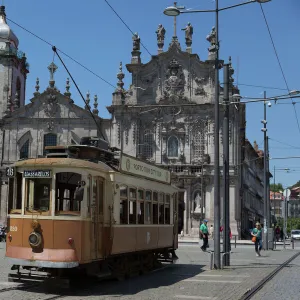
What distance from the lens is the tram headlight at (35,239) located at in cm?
1315

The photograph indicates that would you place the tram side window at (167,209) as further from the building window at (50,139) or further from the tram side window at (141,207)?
the building window at (50,139)

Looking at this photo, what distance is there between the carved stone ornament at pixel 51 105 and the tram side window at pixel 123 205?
41.6 meters

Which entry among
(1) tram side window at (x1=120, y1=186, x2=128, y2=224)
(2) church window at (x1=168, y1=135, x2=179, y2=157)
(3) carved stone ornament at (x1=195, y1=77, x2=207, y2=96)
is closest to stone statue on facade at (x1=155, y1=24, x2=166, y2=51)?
(3) carved stone ornament at (x1=195, y1=77, x2=207, y2=96)

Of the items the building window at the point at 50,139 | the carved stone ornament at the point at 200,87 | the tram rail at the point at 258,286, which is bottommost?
the tram rail at the point at 258,286

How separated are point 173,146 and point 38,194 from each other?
4137cm

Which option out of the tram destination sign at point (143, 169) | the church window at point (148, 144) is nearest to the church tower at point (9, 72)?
the church window at point (148, 144)

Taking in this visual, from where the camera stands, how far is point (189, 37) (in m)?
56.0

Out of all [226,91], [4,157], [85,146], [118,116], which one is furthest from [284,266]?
[4,157]

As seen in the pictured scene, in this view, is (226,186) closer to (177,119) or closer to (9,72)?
(177,119)

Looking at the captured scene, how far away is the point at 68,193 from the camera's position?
45.2 ft

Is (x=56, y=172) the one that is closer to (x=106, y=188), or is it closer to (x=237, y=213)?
(x=106, y=188)

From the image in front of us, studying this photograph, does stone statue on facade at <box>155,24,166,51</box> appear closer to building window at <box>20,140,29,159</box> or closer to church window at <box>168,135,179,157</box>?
church window at <box>168,135,179,157</box>

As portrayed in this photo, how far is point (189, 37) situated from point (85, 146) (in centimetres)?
4293

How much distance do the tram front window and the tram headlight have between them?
1.90 feet
